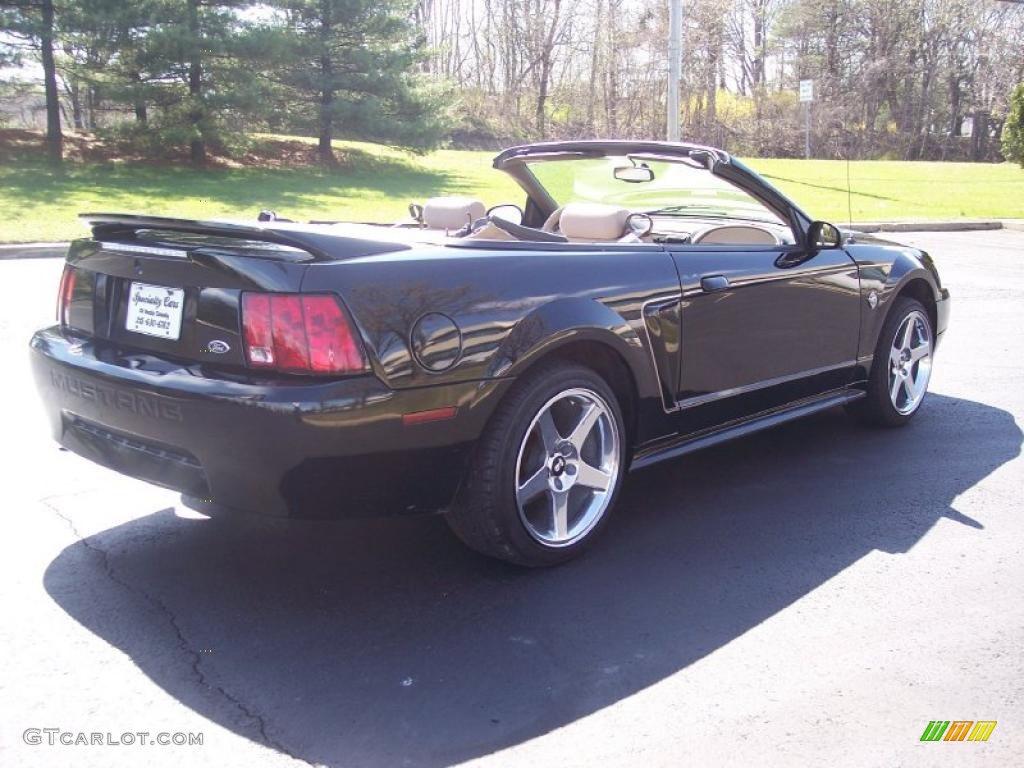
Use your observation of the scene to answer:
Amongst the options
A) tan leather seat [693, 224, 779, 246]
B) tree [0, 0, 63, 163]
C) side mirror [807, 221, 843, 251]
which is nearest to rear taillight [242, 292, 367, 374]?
tan leather seat [693, 224, 779, 246]

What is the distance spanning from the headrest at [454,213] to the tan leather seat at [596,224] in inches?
19.1

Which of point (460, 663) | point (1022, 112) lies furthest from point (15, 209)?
point (1022, 112)

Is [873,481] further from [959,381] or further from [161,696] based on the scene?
[161,696]

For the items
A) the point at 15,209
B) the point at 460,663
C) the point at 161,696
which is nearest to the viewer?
the point at 161,696

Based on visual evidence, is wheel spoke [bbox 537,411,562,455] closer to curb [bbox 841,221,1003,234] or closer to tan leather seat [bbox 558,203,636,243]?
tan leather seat [bbox 558,203,636,243]

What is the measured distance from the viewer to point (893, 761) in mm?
2531

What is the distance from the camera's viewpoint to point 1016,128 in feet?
83.0

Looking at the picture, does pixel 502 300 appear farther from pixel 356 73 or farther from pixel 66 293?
pixel 356 73

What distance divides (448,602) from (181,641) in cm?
86

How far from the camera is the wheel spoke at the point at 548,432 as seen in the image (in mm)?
3582

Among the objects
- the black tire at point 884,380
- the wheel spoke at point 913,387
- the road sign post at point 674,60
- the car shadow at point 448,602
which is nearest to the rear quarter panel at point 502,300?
the car shadow at point 448,602

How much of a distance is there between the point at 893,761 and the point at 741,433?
200 cm

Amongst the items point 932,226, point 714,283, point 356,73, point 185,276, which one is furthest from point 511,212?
point 356,73

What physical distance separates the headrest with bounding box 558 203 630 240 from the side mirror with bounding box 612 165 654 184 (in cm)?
54
